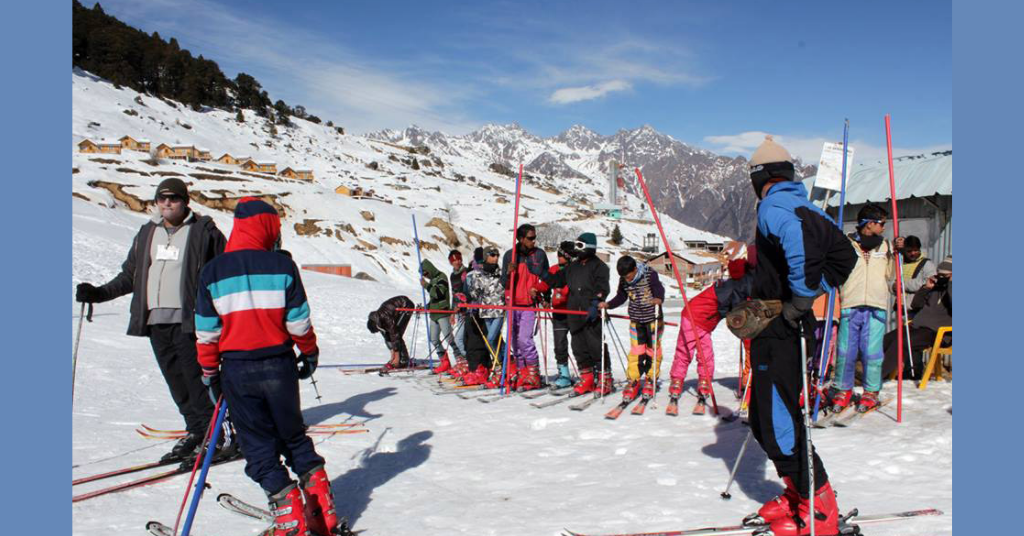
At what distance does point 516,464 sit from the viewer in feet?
17.3

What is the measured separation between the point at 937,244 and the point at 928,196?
901 millimetres

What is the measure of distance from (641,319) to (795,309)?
3.74 meters

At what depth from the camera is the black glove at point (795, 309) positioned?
3.33 meters

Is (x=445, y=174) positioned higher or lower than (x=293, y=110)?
lower

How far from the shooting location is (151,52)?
4508 inches

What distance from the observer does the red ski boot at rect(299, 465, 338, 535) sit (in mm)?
3588

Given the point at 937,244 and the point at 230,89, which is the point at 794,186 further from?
the point at 230,89

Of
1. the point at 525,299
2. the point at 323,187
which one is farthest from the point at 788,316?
the point at 323,187

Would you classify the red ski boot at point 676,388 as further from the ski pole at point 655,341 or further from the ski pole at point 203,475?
the ski pole at point 203,475

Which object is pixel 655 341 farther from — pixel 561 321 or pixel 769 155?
pixel 769 155

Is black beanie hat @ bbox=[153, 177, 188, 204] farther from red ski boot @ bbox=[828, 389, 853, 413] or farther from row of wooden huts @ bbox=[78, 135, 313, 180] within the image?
row of wooden huts @ bbox=[78, 135, 313, 180]

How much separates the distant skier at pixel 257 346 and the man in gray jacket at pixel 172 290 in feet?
5.04

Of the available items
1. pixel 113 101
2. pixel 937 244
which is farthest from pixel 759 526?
pixel 113 101

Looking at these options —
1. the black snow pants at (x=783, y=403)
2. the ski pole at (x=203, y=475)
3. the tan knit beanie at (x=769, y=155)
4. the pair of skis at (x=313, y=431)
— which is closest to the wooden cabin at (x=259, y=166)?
the pair of skis at (x=313, y=431)
